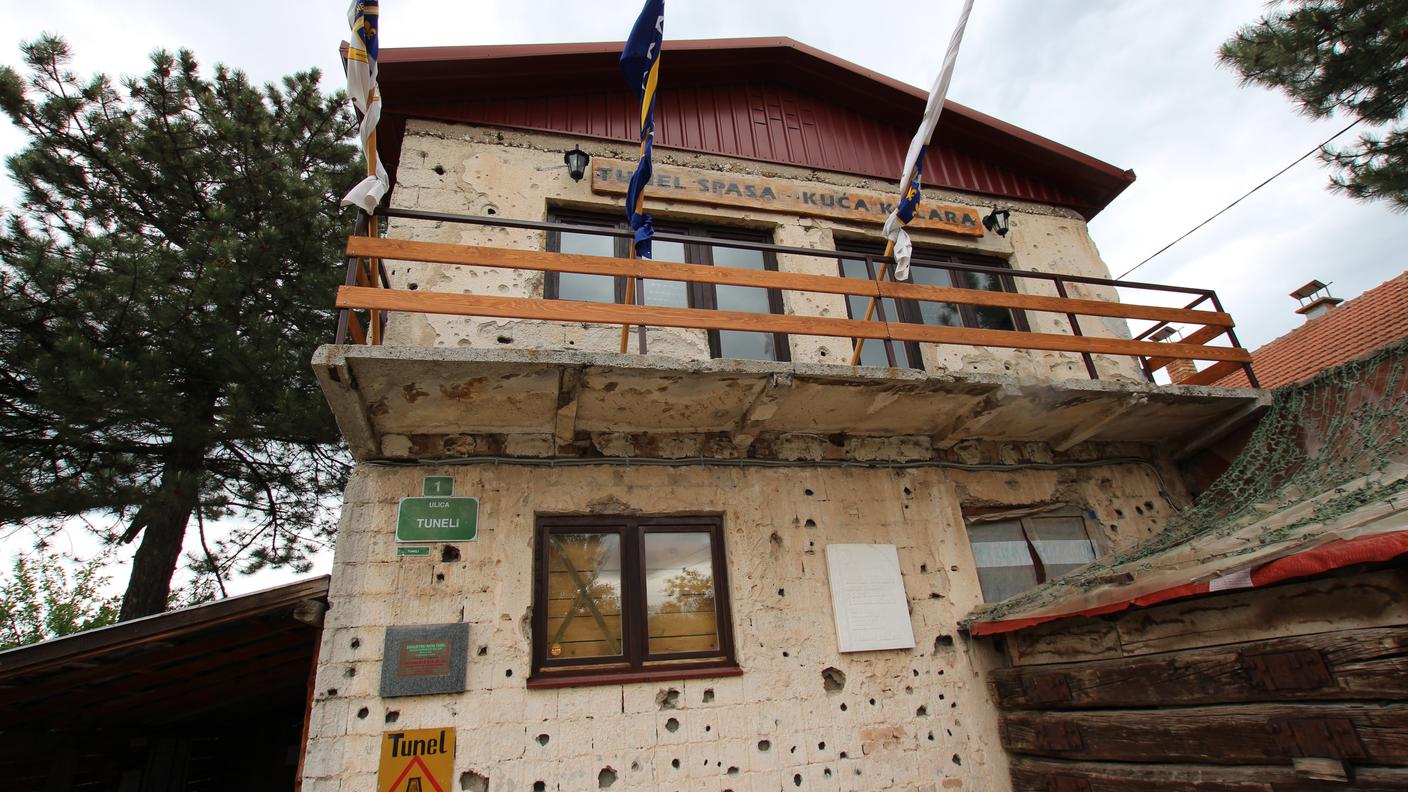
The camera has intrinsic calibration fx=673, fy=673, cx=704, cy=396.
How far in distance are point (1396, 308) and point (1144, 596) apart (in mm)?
9653

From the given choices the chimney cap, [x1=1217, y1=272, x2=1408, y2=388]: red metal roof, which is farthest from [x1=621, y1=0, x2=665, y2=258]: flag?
the chimney cap

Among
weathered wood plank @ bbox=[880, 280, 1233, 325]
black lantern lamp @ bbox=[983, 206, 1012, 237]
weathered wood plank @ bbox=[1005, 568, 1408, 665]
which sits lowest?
weathered wood plank @ bbox=[1005, 568, 1408, 665]

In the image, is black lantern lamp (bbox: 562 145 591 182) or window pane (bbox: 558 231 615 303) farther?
black lantern lamp (bbox: 562 145 591 182)

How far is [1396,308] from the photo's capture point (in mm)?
9391

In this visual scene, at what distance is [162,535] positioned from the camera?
7.76m

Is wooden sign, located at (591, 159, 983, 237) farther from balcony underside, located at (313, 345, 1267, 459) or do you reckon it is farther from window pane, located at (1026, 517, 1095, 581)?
window pane, located at (1026, 517, 1095, 581)

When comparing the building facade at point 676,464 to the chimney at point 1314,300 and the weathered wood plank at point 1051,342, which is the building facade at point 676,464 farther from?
the chimney at point 1314,300

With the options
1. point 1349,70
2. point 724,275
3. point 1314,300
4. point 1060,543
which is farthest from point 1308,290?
point 724,275

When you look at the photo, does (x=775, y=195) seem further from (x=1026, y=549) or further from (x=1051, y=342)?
(x=1026, y=549)

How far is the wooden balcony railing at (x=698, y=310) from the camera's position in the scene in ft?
15.0

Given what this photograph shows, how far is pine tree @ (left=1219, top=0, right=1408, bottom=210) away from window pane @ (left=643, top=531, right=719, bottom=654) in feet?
23.1

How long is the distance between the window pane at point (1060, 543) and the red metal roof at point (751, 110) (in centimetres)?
417

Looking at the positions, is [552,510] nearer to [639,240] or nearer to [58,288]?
[639,240]

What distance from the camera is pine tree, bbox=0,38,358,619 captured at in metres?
6.36
